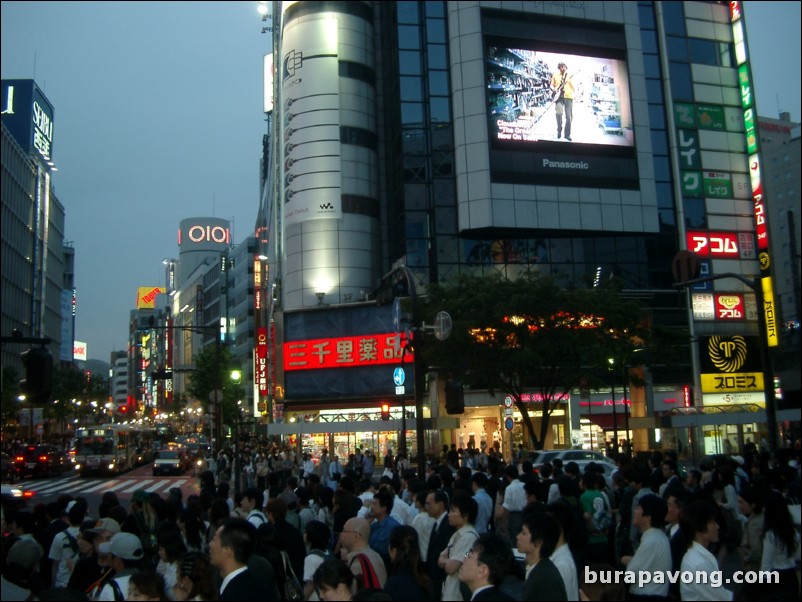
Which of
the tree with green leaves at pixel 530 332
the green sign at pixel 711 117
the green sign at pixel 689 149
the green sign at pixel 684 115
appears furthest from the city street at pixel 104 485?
the green sign at pixel 711 117

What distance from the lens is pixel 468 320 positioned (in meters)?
33.9

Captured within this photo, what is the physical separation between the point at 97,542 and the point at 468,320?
25.8m

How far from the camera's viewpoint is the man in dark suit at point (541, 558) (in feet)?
20.5

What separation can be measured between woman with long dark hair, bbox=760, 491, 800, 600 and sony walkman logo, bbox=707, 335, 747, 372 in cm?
5043

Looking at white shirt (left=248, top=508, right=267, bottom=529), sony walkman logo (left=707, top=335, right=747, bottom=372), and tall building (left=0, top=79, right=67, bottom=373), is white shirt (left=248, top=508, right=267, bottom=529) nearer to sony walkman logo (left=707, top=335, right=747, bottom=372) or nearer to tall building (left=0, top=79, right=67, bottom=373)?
sony walkman logo (left=707, top=335, right=747, bottom=372)

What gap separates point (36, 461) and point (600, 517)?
43.1 m

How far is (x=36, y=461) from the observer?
47531 mm

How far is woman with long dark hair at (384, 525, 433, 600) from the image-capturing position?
6414mm

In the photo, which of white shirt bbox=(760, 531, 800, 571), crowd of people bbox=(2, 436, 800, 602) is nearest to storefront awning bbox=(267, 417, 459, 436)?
crowd of people bbox=(2, 436, 800, 602)

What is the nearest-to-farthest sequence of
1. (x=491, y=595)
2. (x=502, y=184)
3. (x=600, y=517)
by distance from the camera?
1. (x=491, y=595)
2. (x=600, y=517)
3. (x=502, y=184)

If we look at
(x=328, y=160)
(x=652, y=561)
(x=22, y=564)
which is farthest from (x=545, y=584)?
(x=328, y=160)

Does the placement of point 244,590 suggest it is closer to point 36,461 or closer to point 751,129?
point 36,461

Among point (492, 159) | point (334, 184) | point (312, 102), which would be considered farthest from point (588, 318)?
point (312, 102)

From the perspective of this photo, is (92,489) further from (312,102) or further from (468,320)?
(312,102)
